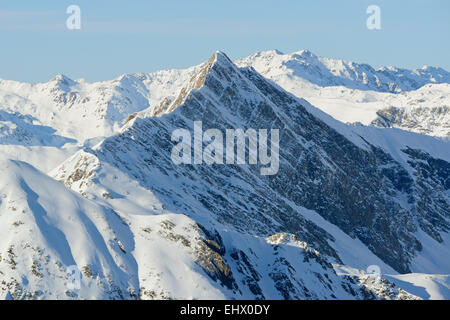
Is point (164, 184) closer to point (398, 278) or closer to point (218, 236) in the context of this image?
point (218, 236)

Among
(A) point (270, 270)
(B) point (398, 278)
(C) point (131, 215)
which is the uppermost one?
(C) point (131, 215)

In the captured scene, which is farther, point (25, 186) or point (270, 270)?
A: point (270, 270)

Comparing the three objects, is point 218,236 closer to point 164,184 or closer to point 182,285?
point 182,285

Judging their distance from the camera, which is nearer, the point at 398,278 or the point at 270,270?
the point at 270,270

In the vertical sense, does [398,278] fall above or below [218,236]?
below

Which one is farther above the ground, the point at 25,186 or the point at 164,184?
the point at 25,186
